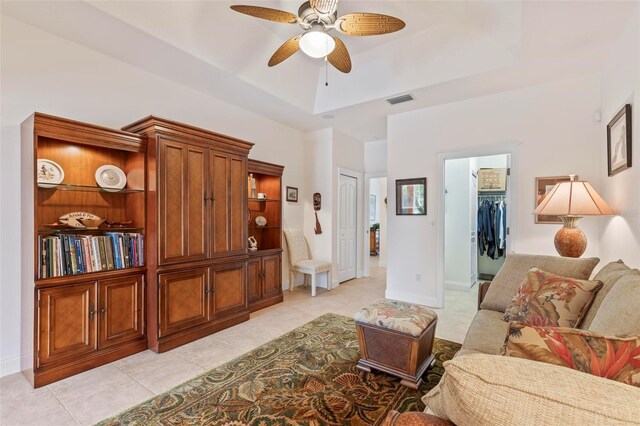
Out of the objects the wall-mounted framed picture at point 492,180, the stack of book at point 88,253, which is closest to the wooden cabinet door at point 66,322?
the stack of book at point 88,253

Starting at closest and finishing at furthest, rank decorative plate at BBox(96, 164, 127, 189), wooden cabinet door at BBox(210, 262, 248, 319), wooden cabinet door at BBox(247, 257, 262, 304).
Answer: decorative plate at BBox(96, 164, 127, 189) < wooden cabinet door at BBox(210, 262, 248, 319) < wooden cabinet door at BBox(247, 257, 262, 304)

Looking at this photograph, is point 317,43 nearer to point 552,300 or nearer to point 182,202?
point 182,202

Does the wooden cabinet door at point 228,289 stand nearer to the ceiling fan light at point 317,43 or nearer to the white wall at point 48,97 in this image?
the white wall at point 48,97

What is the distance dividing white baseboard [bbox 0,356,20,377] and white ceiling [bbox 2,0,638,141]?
2748 mm

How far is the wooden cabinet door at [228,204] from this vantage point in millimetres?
3262

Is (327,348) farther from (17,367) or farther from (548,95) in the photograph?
(548,95)

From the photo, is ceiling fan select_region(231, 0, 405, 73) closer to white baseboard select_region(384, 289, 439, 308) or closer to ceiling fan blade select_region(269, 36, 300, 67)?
ceiling fan blade select_region(269, 36, 300, 67)

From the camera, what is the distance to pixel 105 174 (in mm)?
2744

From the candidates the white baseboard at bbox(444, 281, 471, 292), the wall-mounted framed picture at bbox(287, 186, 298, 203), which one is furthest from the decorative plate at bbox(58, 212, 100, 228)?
the white baseboard at bbox(444, 281, 471, 292)

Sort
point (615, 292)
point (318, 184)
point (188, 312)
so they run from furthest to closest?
1. point (318, 184)
2. point (188, 312)
3. point (615, 292)

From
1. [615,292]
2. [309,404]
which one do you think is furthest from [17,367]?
[615,292]

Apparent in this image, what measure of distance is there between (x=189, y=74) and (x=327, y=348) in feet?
10.7

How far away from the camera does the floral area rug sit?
73.0 inches

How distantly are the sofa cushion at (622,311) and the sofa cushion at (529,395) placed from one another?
0.77 meters
